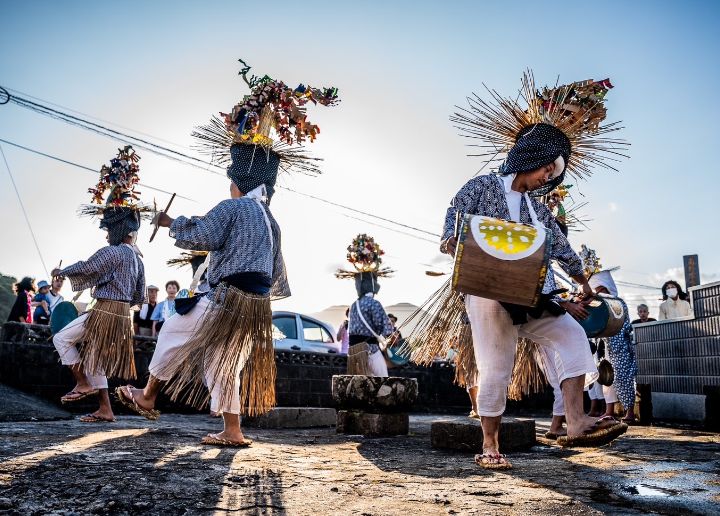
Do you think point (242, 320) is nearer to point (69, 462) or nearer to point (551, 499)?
point (69, 462)

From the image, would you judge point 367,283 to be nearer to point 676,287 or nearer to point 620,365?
point 620,365

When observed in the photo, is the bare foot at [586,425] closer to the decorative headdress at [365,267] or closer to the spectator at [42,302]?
the decorative headdress at [365,267]

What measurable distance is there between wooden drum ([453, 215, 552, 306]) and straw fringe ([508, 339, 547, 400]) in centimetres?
111

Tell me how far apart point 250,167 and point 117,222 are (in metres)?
2.19

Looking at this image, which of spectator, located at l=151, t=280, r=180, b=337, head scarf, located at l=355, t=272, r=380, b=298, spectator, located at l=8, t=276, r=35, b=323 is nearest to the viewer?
spectator, located at l=8, t=276, r=35, b=323

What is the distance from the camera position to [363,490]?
230 cm

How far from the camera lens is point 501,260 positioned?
2830 millimetres

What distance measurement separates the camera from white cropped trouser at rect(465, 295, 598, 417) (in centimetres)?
308

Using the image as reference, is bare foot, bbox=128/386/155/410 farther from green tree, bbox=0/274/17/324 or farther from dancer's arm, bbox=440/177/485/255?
green tree, bbox=0/274/17/324

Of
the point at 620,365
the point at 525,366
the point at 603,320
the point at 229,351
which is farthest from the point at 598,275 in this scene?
the point at 229,351

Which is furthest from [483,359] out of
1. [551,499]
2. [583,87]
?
[583,87]

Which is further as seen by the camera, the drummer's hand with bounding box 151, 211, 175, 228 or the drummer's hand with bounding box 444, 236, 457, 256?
the drummer's hand with bounding box 151, 211, 175, 228

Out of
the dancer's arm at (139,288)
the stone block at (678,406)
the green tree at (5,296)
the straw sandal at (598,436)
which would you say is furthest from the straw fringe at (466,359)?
the green tree at (5,296)

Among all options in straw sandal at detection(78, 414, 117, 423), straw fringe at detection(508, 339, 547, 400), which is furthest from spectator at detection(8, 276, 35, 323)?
straw fringe at detection(508, 339, 547, 400)
